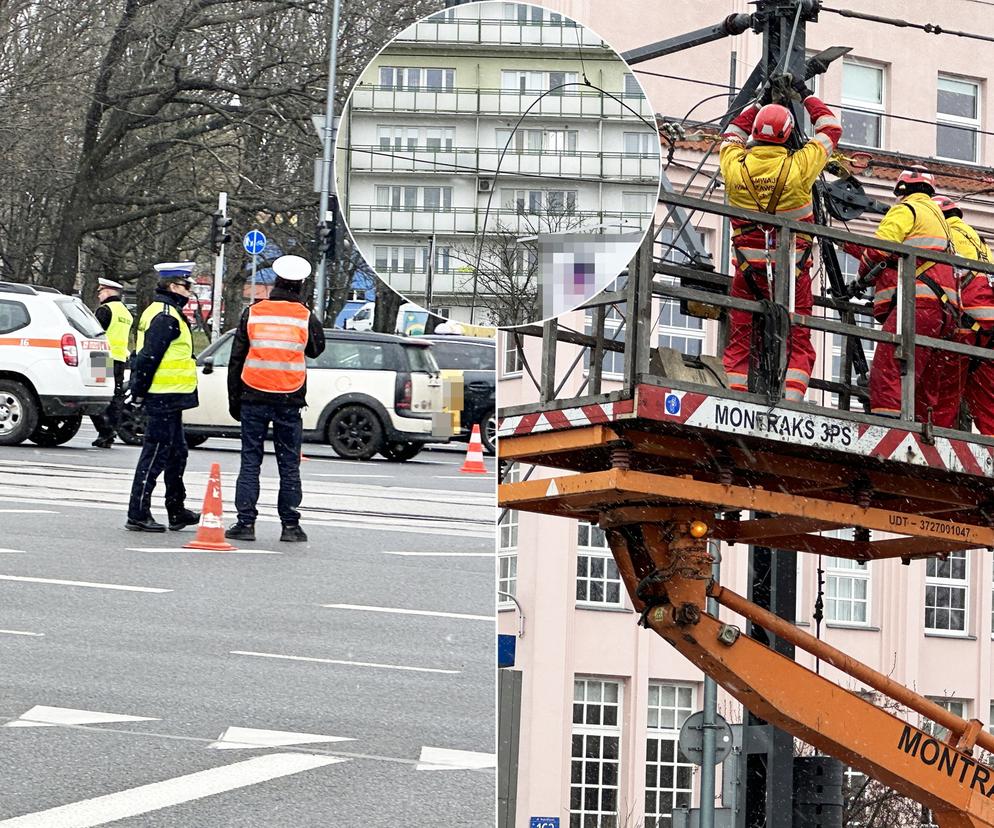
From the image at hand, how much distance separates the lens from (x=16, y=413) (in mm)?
14617

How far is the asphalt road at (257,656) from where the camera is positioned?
5551 millimetres

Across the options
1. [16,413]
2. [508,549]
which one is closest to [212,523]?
[508,549]

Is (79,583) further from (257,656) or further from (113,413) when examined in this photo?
(113,413)

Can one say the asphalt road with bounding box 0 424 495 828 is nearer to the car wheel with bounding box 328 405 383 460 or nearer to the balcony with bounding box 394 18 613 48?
the car wheel with bounding box 328 405 383 460

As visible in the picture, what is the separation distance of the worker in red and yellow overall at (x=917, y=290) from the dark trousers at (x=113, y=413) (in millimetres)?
7454

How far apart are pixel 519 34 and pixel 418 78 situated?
259 millimetres

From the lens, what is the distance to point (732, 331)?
645cm

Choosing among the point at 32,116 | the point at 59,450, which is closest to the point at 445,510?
the point at 59,450

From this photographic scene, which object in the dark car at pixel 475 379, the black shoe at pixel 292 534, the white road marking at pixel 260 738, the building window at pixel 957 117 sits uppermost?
the building window at pixel 957 117

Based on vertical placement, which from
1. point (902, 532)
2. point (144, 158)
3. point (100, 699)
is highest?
point (144, 158)

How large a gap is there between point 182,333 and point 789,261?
15.5ft

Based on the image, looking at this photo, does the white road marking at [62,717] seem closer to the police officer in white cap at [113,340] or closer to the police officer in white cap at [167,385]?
the police officer in white cap at [167,385]

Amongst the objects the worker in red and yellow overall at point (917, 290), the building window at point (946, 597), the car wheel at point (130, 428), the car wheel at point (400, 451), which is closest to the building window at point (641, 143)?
the worker in red and yellow overall at point (917, 290)

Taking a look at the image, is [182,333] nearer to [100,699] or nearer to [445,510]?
[445,510]
